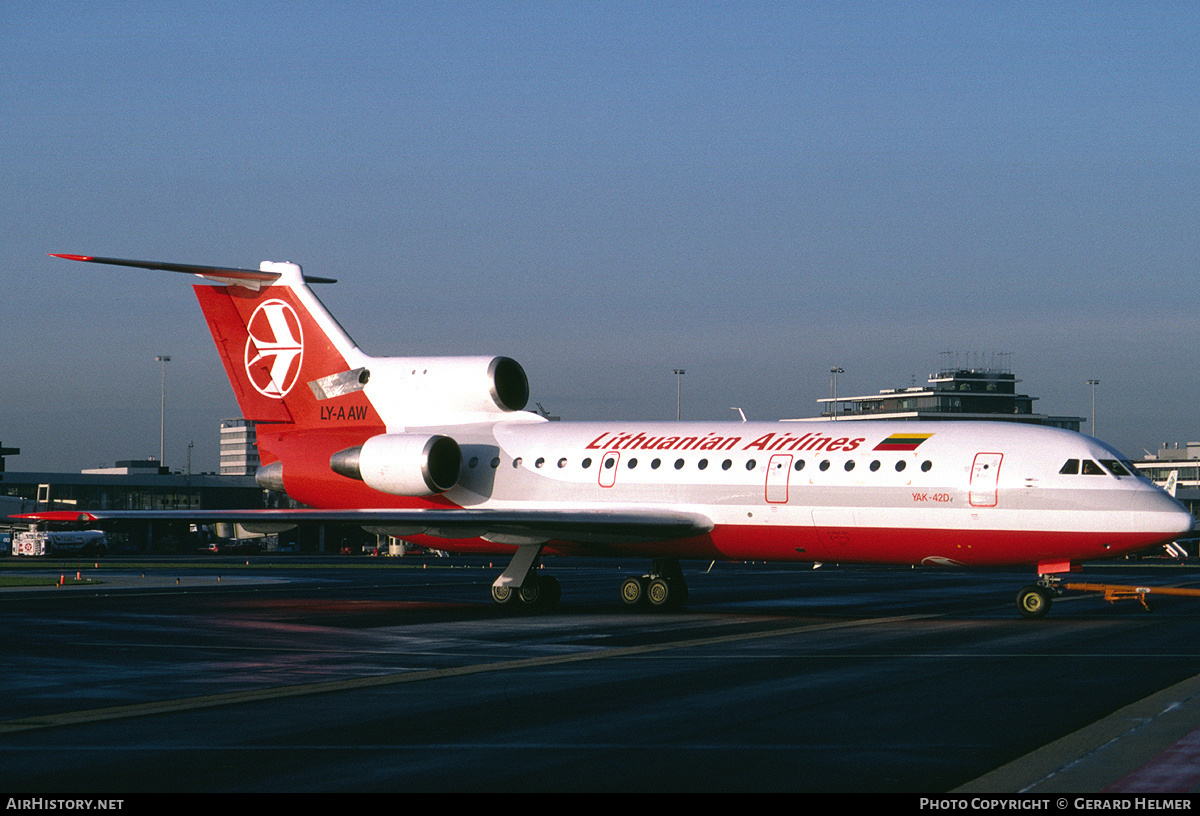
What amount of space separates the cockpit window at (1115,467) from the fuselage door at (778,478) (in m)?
6.04

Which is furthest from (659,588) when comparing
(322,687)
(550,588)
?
(322,687)

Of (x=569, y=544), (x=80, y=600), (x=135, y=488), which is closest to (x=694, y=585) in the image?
(x=569, y=544)

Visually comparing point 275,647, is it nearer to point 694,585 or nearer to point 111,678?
point 111,678

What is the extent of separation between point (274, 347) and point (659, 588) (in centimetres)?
1169

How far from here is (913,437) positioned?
2633cm

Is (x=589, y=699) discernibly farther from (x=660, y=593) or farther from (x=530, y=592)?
(x=530, y=592)

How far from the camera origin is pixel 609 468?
28906 millimetres

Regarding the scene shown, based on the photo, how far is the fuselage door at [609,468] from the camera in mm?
28781

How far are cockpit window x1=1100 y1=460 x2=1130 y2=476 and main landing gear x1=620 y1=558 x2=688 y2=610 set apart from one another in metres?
9.05

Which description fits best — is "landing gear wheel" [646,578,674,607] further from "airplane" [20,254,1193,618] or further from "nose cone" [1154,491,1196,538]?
"nose cone" [1154,491,1196,538]

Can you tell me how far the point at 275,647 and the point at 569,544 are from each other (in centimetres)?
1008

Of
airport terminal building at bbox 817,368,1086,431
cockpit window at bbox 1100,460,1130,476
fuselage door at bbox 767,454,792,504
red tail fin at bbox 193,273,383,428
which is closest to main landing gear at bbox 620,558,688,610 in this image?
fuselage door at bbox 767,454,792,504

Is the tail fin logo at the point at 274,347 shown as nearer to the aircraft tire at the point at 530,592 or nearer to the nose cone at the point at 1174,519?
the aircraft tire at the point at 530,592

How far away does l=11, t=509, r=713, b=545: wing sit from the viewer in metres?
26.6
